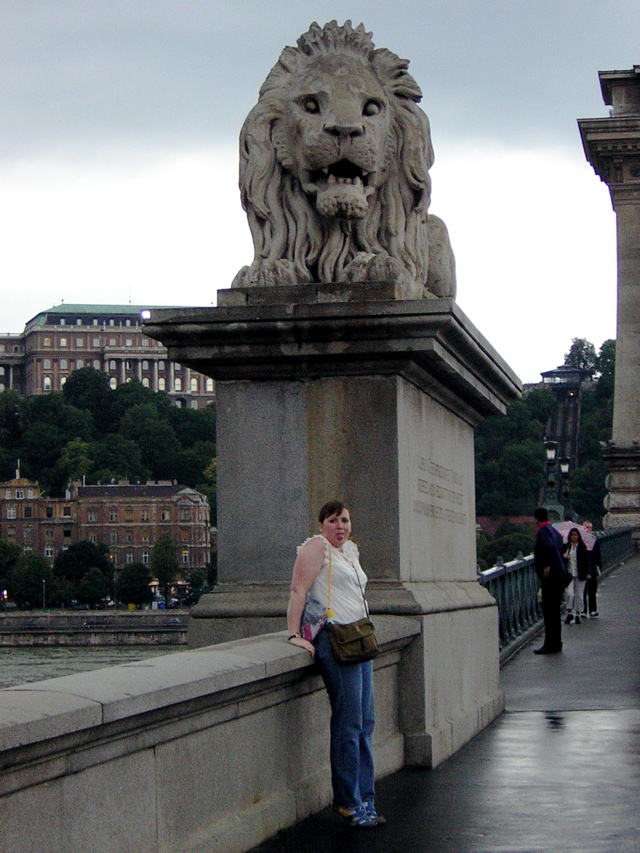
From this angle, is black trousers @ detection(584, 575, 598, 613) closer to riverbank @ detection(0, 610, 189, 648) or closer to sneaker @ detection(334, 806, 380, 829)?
sneaker @ detection(334, 806, 380, 829)

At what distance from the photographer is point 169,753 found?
211 inches

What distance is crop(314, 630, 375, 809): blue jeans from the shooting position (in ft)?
21.5

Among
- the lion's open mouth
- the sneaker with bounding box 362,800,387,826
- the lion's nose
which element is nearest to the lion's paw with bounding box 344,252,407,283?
the lion's open mouth

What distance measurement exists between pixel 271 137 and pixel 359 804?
352 cm

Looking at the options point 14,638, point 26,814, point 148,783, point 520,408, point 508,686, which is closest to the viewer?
point 26,814

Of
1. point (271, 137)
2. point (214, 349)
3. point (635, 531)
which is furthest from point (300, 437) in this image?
point (635, 531)

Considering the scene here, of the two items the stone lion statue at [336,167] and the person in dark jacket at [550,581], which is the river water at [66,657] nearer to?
the person in dark jacket at [550,581]

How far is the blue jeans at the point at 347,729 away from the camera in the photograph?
657 centimetres

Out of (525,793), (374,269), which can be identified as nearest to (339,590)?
(525,793)

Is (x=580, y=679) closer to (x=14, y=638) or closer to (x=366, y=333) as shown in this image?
(x=366, y=333)

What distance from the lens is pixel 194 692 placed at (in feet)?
17.6

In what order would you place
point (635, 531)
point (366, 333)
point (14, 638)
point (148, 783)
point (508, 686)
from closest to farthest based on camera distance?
point (148, 783), point (366, 333), point (508, 686), point (635, 531), point (14, 638)

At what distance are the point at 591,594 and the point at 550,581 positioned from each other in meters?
6.54

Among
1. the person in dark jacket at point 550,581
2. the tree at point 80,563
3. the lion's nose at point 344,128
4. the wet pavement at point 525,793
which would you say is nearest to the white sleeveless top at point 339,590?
the wet pavement at point 525,793
